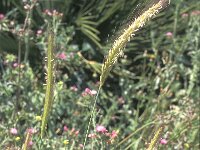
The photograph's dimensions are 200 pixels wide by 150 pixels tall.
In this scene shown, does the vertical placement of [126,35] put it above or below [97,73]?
above

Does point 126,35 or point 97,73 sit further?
point 97,73

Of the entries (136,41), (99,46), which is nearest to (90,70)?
(99,46)

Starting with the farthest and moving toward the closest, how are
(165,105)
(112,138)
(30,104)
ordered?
(165,105), (30,104), (112,138)

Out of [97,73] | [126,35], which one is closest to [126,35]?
[126,35]

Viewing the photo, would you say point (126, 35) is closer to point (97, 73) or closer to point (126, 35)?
point (126, 35)

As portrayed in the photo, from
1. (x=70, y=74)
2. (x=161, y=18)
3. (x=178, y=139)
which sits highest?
(x=161, y=18)

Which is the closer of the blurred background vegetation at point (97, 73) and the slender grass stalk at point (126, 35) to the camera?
the slender grass stalk at point (126, 35)

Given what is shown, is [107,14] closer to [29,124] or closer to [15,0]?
[15,0]

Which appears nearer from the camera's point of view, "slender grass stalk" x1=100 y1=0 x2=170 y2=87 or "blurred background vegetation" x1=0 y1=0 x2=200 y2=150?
"slender grass stalk" x1=100 y1=0 x2=170 y2=87
